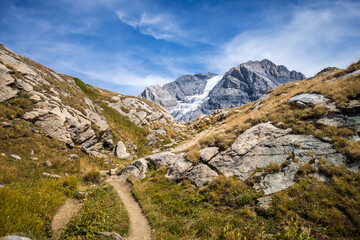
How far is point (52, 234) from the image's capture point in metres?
5.71

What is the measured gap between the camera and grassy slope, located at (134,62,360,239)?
602 cm

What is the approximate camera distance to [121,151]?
77.4ft

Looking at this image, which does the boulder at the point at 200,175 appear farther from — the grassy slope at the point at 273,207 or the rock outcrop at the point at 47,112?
the rock outcrop at the point at 47,112

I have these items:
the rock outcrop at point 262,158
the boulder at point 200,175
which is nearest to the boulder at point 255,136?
the rock outcrop at point 262,158

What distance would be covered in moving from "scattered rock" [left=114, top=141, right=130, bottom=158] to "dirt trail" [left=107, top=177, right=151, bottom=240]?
32.4ft

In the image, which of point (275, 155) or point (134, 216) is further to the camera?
point (275, 155)

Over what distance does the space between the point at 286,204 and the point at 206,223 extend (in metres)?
4.12

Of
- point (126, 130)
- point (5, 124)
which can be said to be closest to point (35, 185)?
point (5, 124)

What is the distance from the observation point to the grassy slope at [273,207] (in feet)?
19.8

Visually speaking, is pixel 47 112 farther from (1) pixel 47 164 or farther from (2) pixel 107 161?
(2) pixel 107 161

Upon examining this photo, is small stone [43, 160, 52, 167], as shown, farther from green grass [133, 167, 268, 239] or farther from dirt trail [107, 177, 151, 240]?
green grass [133, 167, 268, 239]

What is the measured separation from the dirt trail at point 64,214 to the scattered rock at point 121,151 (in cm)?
1437

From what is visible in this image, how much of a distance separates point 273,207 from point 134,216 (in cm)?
773

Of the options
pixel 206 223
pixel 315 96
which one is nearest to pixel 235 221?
pixel 206 223
